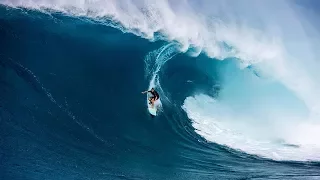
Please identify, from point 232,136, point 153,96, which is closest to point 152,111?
point 153,96

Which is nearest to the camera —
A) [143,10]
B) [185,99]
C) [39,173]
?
[39,173]

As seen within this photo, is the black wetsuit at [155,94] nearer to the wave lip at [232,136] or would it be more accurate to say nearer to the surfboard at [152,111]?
the surfboard at [152,111]

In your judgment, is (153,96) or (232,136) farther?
(232,136)

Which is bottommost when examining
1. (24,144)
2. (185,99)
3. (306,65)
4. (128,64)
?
(24,144)

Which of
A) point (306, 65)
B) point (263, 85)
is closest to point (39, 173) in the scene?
point (263, 85)

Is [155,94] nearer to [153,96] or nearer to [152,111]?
[153,96]

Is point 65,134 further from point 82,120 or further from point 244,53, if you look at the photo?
point 244,53
